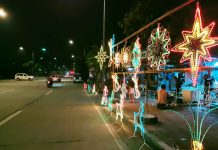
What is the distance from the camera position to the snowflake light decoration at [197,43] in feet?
22.6

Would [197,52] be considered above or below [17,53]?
below

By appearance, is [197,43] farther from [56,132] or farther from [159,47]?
[56,132]

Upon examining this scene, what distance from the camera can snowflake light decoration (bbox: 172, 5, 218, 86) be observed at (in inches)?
271

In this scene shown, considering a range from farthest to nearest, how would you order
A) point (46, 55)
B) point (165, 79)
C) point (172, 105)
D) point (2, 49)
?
point (46, 55) < point (2, 49) < point (165, 79) < point (172, 105)

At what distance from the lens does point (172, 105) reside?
1792cm

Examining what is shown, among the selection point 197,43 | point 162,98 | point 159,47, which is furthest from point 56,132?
point 162,98

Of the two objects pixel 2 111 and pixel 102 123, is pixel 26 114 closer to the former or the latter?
pixel 2 111

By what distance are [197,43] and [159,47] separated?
322cm

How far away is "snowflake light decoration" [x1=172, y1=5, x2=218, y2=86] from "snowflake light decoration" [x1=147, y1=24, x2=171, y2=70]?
8.33ft

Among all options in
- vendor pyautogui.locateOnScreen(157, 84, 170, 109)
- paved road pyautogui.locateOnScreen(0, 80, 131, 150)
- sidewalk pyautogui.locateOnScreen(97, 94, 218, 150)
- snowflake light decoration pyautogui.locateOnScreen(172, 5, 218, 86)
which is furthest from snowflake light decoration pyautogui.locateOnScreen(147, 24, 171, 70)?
vendor pyautogui.locateOnScreen(157, 84, 170, 109)

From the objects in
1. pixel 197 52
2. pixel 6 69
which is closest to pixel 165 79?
pixel 197 52

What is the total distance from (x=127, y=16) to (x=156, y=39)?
14.0m

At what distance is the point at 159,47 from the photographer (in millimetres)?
10367

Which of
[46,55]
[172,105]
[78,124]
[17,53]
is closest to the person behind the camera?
[78,124]
